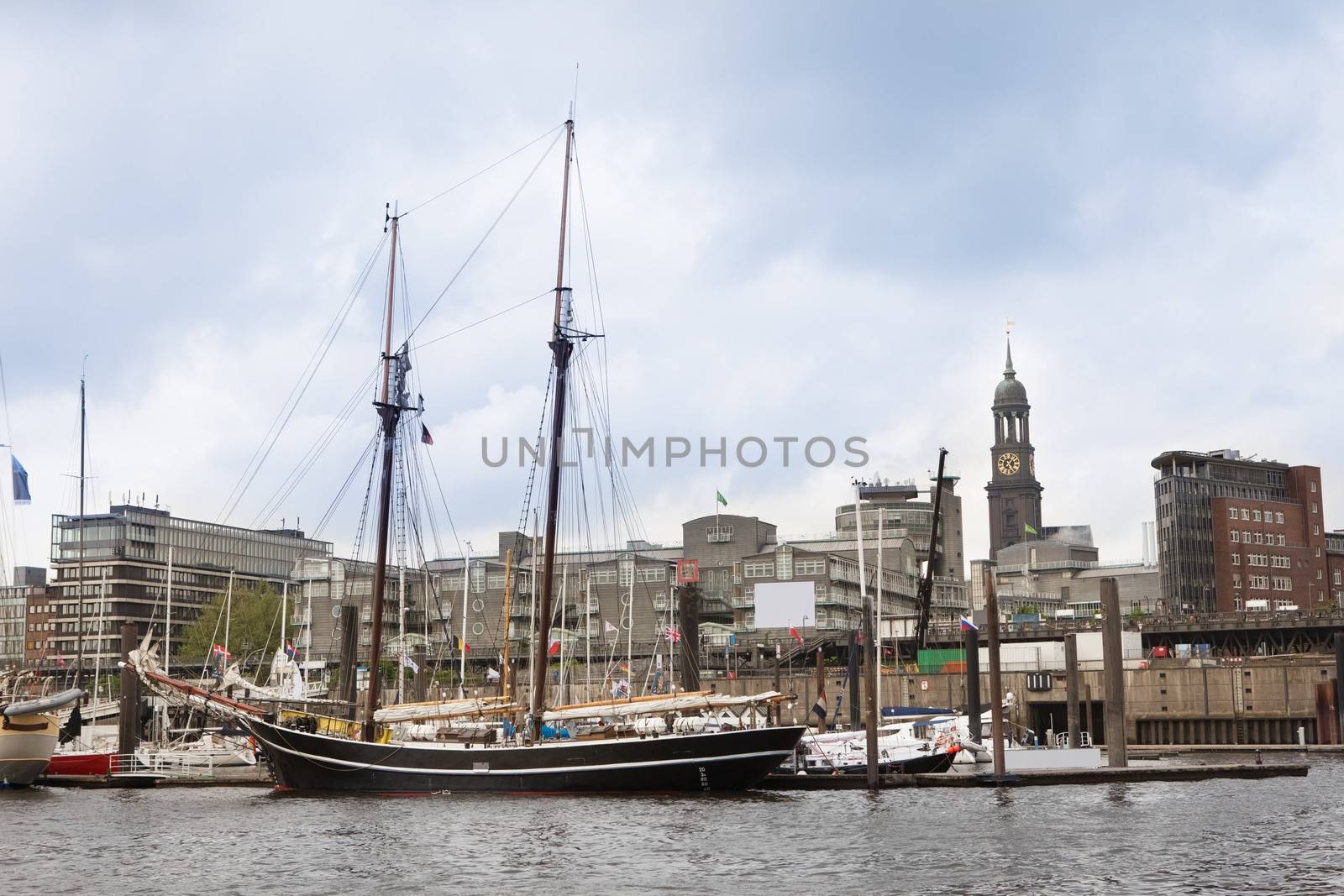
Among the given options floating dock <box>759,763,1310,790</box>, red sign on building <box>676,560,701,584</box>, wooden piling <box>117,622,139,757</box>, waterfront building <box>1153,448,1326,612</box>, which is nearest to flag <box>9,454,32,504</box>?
wooden piling <box>117,622,139,757</box>

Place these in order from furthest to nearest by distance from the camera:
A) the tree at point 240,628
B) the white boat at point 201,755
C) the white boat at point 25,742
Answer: the tree at point 240,628, the white boat at point 201,755, the white boat at point 25,742

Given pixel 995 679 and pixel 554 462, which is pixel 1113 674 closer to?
pixel 995 679

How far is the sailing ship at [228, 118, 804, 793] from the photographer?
62906mm

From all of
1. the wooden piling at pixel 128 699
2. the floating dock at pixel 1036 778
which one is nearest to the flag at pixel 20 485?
the wooden piling at pixel 128 699

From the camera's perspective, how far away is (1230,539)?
190m

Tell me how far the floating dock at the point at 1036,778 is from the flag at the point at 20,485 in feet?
173

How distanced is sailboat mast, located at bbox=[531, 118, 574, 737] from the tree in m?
104

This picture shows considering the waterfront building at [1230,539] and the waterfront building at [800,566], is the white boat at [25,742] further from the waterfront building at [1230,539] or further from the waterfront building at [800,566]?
the waterfront building at [1230,539]

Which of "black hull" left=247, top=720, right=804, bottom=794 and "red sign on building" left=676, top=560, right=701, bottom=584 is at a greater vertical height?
"red sign on building" left=676, top=560, right=701, bottom=584

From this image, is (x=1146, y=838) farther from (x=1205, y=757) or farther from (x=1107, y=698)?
(x=1205, y=757)

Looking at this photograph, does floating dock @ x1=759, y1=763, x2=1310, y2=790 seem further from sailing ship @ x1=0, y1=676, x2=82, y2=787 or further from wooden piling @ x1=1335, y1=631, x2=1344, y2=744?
sailing ship @ x1=0, y1=676, x2=82, y2=787

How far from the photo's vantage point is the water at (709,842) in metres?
40.2

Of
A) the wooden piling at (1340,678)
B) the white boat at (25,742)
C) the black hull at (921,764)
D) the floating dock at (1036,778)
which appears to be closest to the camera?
the floating dock at (1036,778)

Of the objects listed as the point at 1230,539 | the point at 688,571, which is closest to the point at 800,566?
the point at 688,571
